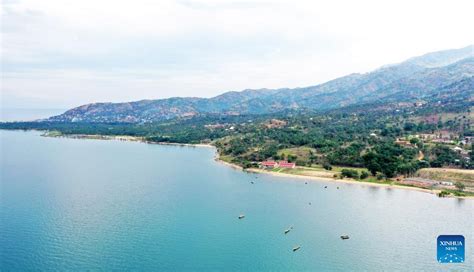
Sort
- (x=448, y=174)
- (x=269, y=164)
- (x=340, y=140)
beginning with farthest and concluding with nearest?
1. (x=340, y=140)
2. (x=269, y=164)
3. (x=448, y=174)

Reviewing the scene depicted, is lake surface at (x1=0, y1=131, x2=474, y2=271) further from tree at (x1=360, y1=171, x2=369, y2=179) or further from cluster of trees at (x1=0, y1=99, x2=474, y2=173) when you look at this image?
cluster of trees at (x1=0, y1=99, x2=474, y2=173)

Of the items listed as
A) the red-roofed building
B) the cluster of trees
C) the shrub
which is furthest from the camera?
the red-roofed building

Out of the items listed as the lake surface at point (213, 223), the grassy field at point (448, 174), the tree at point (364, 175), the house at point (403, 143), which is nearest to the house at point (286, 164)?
the lake surface at point (213, 223)

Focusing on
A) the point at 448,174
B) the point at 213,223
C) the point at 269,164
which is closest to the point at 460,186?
the point at 448,174

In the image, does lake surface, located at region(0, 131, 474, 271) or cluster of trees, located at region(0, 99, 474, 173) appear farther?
cluster of trees, located at region(0, 99, 474, 173)

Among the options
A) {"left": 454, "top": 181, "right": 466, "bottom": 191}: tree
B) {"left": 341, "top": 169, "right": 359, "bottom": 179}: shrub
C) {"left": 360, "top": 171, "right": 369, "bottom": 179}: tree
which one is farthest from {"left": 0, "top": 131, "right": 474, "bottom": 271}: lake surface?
{"left": 454, "top": 181, "right": 466, "bottom": 191}: tree

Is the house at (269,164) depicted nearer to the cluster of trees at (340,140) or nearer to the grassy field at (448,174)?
the cluster of trees at (340,140)

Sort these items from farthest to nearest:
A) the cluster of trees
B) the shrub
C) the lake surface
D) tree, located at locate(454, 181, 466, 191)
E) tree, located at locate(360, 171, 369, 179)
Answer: the cluster of trees, the shrub, tree, located at locate(360, 171, 369, 179), tree, located at locate(454, 181, 466, 191), the lake surface

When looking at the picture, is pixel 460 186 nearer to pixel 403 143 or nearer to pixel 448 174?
pixel 448 174
